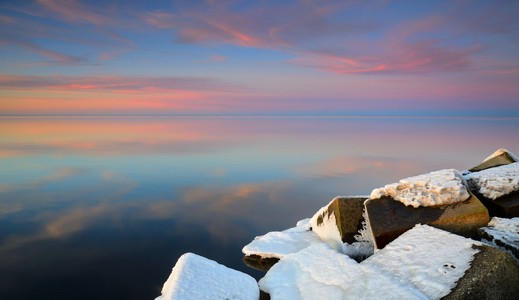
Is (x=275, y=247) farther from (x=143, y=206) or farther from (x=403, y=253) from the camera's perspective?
(x=143, y=206)

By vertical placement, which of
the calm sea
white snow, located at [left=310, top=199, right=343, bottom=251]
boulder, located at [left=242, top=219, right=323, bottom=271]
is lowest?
the calm sea

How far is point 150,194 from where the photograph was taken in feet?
50.2

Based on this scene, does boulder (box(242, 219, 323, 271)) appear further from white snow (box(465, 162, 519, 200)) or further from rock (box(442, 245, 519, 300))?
rock (box(442, 245, 519, 300))

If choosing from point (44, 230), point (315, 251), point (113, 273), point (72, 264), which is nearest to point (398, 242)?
point (315, 251)

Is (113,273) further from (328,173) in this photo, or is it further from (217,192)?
(328,173)

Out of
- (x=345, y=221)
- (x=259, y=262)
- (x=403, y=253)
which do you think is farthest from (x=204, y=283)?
(x=345, y=221)

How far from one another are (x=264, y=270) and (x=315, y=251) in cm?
192

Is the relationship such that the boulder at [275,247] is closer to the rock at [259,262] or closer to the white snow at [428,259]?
the rock at [259,262]

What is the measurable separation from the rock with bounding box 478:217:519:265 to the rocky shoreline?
1cm

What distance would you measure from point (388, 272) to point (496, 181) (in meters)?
3.75

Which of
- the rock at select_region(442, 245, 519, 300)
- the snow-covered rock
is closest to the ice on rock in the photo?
the rock at select_region(442, 245, 519, 300)

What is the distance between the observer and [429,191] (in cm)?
668

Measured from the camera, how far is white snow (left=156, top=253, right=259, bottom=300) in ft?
16.9

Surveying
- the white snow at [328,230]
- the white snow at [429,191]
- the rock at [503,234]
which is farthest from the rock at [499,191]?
the white snow at [328,230]
